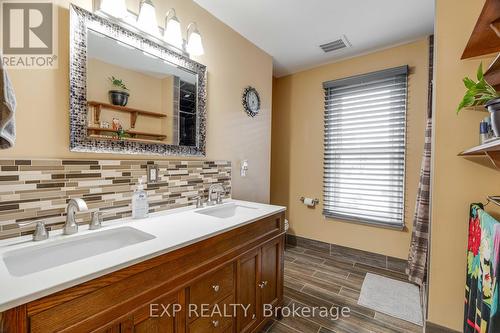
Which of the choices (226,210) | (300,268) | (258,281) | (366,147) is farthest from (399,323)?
(366,147)

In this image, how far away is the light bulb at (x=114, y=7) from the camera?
1.23 m

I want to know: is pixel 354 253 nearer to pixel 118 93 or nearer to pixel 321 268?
pixel 321 268

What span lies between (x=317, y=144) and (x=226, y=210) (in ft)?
5.63

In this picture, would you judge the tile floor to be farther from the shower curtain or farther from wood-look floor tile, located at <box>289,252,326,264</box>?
the shower curtain

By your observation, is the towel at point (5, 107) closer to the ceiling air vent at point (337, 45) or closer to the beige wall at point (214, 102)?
the beige wall at point (214, 102)

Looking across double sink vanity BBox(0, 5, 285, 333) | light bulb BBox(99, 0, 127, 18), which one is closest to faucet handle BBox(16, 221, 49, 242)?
double sink vanity BBox(0, 5, 285, 333)

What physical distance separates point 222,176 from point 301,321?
131 cm

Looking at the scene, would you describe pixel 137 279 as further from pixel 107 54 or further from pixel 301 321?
pixel 301 321

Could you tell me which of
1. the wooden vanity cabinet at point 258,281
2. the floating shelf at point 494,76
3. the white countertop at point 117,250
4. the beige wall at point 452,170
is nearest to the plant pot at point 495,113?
the floating shelf at point 494,76

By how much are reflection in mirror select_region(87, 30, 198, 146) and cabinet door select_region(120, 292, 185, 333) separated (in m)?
0.93

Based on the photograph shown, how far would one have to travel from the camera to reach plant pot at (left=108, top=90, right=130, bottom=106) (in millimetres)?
1326

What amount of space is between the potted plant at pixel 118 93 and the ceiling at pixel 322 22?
1.02 metres

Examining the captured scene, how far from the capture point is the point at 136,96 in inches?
56.7

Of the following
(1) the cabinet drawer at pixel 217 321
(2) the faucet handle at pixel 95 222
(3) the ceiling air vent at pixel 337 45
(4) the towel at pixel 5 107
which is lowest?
(1) the cabinet drawer at pixel 217 321
